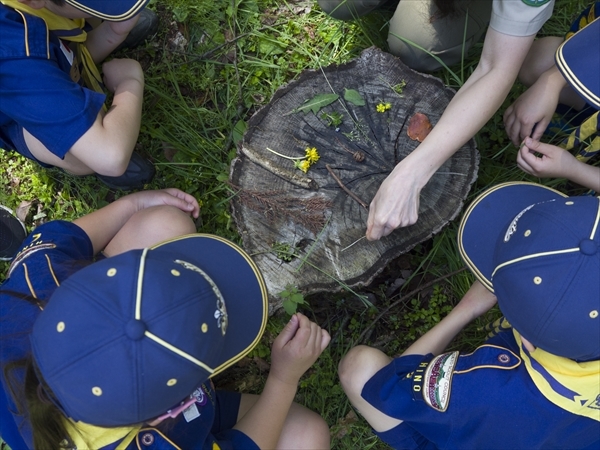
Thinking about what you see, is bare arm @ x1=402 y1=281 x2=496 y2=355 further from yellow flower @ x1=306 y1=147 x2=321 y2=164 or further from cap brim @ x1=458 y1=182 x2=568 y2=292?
yellow flower @ x1=306 y1=147 x2=321 y2=164

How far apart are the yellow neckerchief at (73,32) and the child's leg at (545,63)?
173 centimetres

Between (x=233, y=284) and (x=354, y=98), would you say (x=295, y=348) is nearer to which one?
(x=233, y=284)

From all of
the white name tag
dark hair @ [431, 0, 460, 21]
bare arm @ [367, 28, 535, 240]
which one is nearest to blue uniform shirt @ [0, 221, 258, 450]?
the white name tag

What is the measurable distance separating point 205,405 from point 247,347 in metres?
0.30

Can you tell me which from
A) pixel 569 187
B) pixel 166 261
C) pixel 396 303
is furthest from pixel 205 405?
pixel 569 187

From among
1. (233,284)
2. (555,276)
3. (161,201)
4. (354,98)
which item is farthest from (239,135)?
(555,276)

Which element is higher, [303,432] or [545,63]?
[545,63]

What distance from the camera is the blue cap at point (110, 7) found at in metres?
1.52

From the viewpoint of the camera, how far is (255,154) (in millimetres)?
1756

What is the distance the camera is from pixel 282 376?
64.6 inches

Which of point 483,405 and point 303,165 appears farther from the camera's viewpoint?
point 303,165

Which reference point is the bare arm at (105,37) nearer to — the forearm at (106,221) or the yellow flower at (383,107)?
the forearm at (106,221)

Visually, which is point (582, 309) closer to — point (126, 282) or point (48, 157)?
point (126, 282)

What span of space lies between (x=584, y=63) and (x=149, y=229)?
1.47 meters
